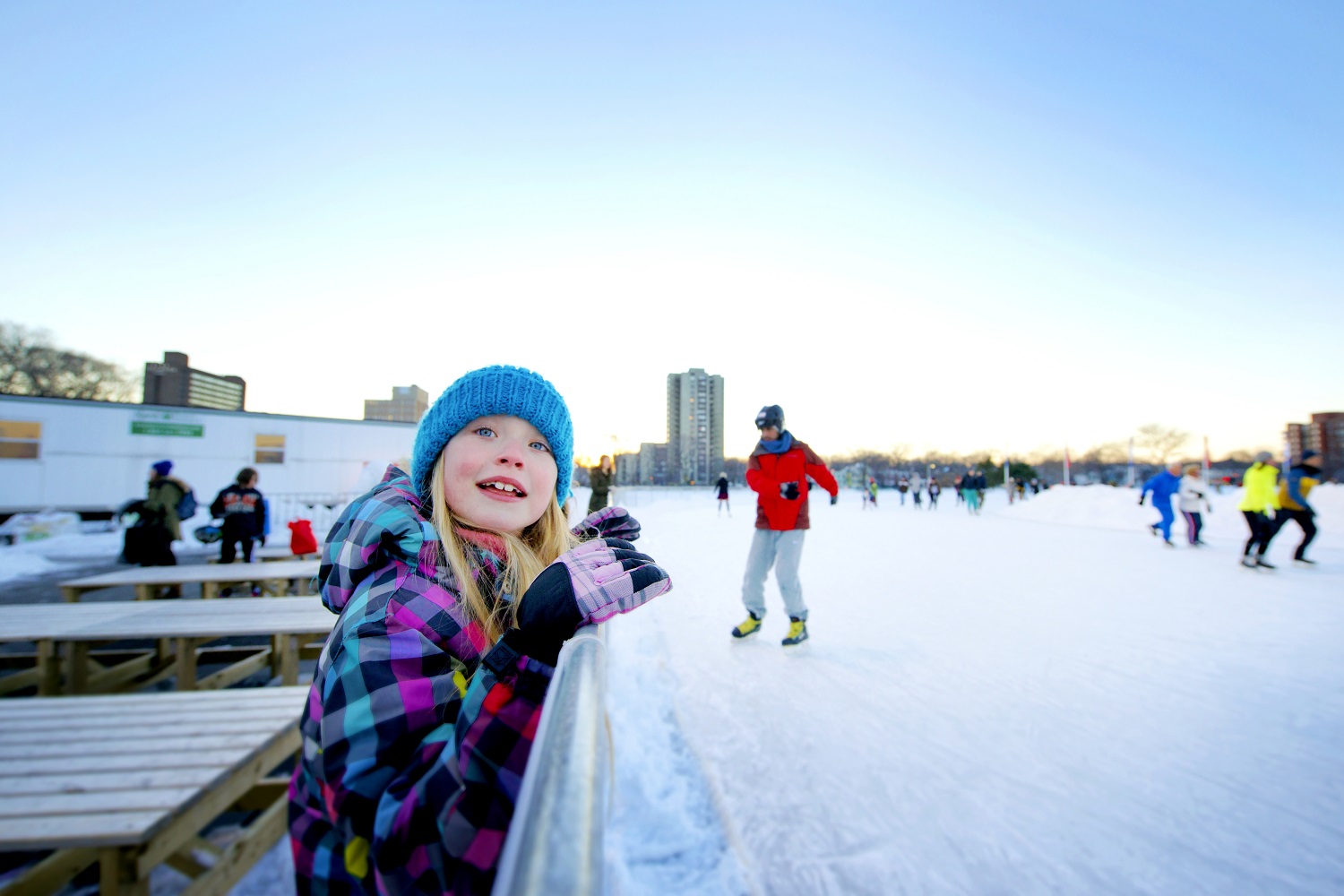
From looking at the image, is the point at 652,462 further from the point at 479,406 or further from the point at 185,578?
the point at 479,406

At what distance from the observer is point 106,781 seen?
1637 mm

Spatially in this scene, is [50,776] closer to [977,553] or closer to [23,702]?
[23,702]

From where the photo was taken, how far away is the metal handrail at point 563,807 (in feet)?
1.17

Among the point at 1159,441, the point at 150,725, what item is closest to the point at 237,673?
the point at 150,725

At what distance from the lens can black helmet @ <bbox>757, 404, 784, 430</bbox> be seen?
15.5ft

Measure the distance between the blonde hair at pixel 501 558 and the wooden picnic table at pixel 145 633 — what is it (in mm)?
2342

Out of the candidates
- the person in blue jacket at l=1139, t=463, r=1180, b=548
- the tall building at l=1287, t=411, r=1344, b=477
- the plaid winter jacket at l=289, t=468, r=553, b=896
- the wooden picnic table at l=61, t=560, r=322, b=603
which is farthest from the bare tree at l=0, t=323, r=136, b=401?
the tall building at l=1287, t=411, r=1344, b=477

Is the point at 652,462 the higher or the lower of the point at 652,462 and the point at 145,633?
the higher

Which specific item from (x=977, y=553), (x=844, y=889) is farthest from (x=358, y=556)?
(x=977, y=553)

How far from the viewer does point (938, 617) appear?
16.3 ft

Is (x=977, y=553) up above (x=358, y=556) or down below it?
below

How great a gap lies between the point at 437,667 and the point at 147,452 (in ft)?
60.6

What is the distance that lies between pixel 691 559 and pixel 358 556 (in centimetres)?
788

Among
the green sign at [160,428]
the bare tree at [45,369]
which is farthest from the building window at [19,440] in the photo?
the bare tree at [45,369]
